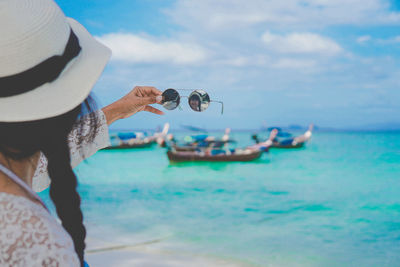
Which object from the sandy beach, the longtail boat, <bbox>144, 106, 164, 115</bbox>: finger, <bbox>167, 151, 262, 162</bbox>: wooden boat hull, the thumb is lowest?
the longtail boat

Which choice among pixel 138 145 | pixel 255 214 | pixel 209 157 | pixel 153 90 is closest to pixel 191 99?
pixel 153 90

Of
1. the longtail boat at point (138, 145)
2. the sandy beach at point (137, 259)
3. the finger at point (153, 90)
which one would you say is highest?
the finger at point (153, 90)

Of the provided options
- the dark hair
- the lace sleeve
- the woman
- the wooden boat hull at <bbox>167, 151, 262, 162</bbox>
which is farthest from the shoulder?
the wooden boat hull at <bbox>167, 151, 262, 162</bbox>

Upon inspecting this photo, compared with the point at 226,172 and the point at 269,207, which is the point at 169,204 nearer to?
the point at 269,207

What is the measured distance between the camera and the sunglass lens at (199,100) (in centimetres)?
159

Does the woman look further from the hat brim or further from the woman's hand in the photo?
the woman's hand

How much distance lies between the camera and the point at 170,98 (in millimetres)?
1566

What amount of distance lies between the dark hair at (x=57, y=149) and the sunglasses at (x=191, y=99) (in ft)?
2.16

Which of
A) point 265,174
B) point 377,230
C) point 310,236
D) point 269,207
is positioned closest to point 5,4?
point 310,236

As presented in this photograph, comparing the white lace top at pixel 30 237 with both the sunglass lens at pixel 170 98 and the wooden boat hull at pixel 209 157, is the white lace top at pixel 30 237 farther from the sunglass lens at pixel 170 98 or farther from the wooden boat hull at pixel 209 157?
the wooden boat hull at pixel 209 157

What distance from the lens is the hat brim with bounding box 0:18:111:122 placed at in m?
0.72

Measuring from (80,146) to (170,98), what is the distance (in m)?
0.43

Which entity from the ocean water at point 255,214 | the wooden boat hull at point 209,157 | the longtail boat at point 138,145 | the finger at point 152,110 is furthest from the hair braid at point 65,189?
the longtail boat at point 138,145

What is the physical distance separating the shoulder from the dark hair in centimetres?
15
